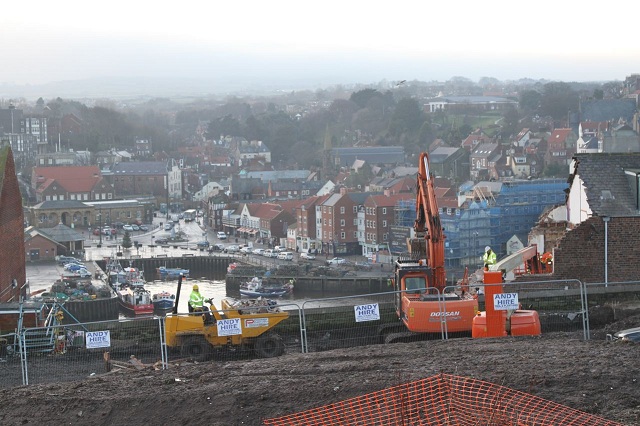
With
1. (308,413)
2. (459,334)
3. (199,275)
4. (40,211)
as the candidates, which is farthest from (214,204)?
(308,413)

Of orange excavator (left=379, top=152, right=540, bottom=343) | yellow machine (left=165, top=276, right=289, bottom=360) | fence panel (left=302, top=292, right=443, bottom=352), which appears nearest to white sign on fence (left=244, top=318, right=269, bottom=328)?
yellow machine (left=165, top=276, right=289, bottom=360)

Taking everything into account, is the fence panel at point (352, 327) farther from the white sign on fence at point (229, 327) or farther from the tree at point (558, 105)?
the tree at point (558, 105)

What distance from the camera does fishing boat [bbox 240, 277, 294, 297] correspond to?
41969mm

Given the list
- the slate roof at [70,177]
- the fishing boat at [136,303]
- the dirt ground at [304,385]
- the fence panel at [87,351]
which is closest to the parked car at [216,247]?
the fishing boat at [136,303]

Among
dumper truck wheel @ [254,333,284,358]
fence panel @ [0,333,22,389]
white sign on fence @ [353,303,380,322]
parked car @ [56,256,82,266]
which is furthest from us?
parked car @ [56,256,82,266]

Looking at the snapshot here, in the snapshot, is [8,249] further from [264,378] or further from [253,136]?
[253,136]

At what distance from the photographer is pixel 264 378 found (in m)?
9.62

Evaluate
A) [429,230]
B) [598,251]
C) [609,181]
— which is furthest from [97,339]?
[609,181]

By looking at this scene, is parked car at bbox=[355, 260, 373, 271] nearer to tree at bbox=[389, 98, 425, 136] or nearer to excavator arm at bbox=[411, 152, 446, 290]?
excavator arm at bbox=[411, 152, 446, 290]

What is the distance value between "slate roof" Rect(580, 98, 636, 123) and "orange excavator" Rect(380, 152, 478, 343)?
6243 cm

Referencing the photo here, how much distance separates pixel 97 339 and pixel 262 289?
3089 centimetres

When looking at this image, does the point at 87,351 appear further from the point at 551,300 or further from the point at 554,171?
the point at 554,171

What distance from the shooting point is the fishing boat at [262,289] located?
138ft

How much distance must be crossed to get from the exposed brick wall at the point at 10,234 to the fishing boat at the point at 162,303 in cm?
1103
